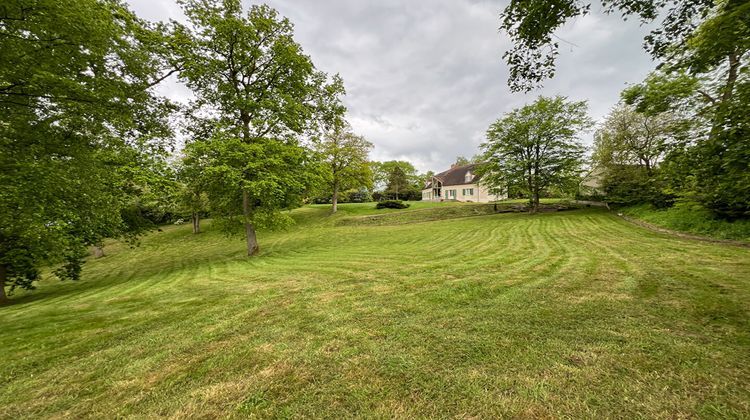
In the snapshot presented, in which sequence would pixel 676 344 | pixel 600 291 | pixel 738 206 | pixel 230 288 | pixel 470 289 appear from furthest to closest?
1. pixel 738 206
2. pixel 230 288
3. pixel 470 289
4. pixel 600 291
5. pixel 676 344

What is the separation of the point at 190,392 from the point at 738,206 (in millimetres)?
20191

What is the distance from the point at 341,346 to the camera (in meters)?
3.71

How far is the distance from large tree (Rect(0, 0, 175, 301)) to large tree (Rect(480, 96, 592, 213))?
95.0 ft

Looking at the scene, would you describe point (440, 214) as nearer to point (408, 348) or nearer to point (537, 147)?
point (537, 147)

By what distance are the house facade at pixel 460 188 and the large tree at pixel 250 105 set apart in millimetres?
32358

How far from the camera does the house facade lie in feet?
136

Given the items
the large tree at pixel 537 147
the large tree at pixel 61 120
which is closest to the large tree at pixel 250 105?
the large tree at pixel 61 120

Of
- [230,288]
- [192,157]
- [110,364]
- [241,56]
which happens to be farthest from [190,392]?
[241,56]

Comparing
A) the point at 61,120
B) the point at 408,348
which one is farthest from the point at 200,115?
the point at 408,348

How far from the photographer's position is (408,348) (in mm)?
3553

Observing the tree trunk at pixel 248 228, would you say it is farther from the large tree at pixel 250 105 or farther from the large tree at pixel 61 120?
the large tree at pixel 61 120

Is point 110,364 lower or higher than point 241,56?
lower

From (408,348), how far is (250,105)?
42.8ft

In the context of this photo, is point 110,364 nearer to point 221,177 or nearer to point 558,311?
point 558,311
